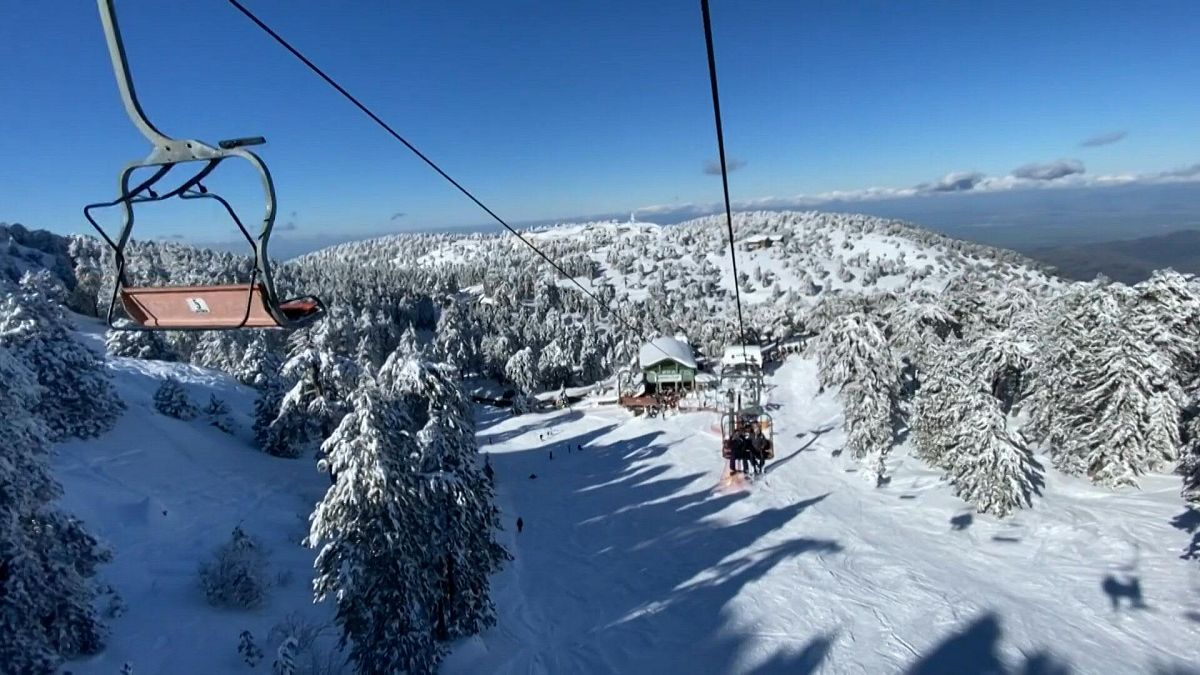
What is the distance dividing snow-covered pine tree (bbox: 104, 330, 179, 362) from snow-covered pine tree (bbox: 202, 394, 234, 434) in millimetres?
16592

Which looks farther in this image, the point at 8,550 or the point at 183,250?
the point at 183,250

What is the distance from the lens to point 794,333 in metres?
88.9

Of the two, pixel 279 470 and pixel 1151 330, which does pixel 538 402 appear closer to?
pixel 279 470

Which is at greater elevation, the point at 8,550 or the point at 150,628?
the point at 8,550

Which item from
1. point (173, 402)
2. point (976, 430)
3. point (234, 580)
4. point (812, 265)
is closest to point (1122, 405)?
point (976, 430)

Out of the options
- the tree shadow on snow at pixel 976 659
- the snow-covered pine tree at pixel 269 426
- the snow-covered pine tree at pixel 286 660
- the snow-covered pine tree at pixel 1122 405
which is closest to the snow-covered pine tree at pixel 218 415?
the snow-covered pine tree at pixel 269 426

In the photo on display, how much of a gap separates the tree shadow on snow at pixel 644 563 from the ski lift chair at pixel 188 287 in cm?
1636

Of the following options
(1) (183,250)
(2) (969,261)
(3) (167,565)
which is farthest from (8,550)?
(2) (969,261)

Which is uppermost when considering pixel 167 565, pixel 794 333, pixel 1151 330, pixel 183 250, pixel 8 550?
pixel 183 250

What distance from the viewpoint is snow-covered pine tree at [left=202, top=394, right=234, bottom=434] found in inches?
→ 1365

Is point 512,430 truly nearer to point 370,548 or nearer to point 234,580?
point 234,580

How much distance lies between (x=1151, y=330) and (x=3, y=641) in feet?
129

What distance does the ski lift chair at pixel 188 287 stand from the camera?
3.42 meters

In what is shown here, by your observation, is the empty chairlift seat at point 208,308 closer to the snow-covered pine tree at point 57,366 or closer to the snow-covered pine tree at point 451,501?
the snow-covered pine tree at point 451,501
